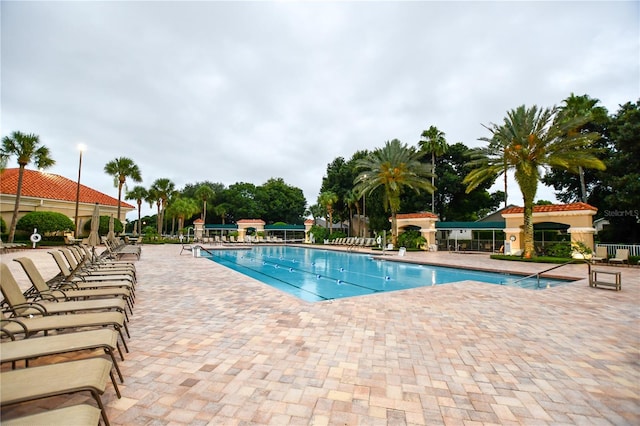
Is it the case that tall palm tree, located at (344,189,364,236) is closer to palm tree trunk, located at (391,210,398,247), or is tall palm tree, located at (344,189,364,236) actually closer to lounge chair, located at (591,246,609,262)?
palm tree trunk, located at (391,210,398,247)

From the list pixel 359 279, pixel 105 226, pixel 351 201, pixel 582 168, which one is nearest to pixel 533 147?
pixel 582 168

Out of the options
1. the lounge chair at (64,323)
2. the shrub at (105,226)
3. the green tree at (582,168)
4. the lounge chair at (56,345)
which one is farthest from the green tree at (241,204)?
the lounge chair at (56,345)

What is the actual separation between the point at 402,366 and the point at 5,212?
31.0 metres

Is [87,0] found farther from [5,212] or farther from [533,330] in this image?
[5,212]

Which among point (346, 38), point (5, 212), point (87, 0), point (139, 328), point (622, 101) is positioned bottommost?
point (139, 328)

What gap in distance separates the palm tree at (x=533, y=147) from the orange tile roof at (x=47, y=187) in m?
27.9

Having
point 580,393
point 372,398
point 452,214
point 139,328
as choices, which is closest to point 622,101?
point 452,214

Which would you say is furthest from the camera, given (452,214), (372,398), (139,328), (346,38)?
(452,214)

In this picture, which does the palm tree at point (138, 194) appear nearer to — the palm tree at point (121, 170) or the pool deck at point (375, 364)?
the palm tree at point (121, 170)

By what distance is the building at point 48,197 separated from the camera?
71.1 feet

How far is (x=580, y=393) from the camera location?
2766 millimetres

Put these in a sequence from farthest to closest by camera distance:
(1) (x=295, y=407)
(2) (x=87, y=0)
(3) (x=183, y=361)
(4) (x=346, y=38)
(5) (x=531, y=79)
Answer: (5) (x=531, y=79), (4) (x=346, y=38), (2) (x=87, y=0), (3) (x=183, y=361), (1) (x=295, y=407)

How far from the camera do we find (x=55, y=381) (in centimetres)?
177

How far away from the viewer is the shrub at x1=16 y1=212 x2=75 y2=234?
66.7ft
